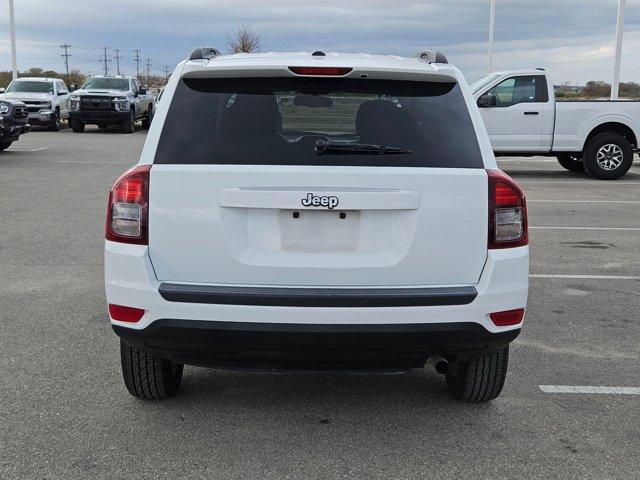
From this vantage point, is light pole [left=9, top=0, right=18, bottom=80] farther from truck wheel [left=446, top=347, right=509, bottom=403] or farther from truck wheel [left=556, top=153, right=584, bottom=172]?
truck wheel [left=446, top=347, right=509, bottom=403]

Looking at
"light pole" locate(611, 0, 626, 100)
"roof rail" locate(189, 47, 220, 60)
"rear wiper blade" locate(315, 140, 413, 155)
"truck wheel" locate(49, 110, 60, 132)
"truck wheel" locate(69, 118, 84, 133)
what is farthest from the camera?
"truck wheel" locate(49, 110, 60, 132)

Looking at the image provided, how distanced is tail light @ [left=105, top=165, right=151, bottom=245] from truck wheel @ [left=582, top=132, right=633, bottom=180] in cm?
1339

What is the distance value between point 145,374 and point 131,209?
0.98 meters

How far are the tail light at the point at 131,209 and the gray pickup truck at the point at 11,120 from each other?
1466cm

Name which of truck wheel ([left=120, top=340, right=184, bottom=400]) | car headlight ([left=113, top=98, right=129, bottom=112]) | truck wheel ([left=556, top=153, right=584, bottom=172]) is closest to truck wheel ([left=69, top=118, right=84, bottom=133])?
car headlight ([left=113, top=98, right=129, bottom=112])

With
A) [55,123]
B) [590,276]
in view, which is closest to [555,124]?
[590,276]

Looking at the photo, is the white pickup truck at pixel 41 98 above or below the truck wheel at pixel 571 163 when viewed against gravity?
above

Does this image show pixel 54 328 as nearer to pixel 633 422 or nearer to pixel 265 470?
pixel 265 470

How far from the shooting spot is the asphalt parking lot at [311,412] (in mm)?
3248

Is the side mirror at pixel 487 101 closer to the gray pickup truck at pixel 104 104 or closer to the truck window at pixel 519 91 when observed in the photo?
the truck window at pixel 519 91

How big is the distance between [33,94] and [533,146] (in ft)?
63.5

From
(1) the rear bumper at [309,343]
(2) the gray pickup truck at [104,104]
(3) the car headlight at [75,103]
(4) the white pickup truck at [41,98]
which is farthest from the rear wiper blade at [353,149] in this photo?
Result: (4) the white pickup truck at [41,98]

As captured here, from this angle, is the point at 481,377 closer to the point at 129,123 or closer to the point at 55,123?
the point at 129,123

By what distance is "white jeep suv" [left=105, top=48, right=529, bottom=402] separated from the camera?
3.09m
